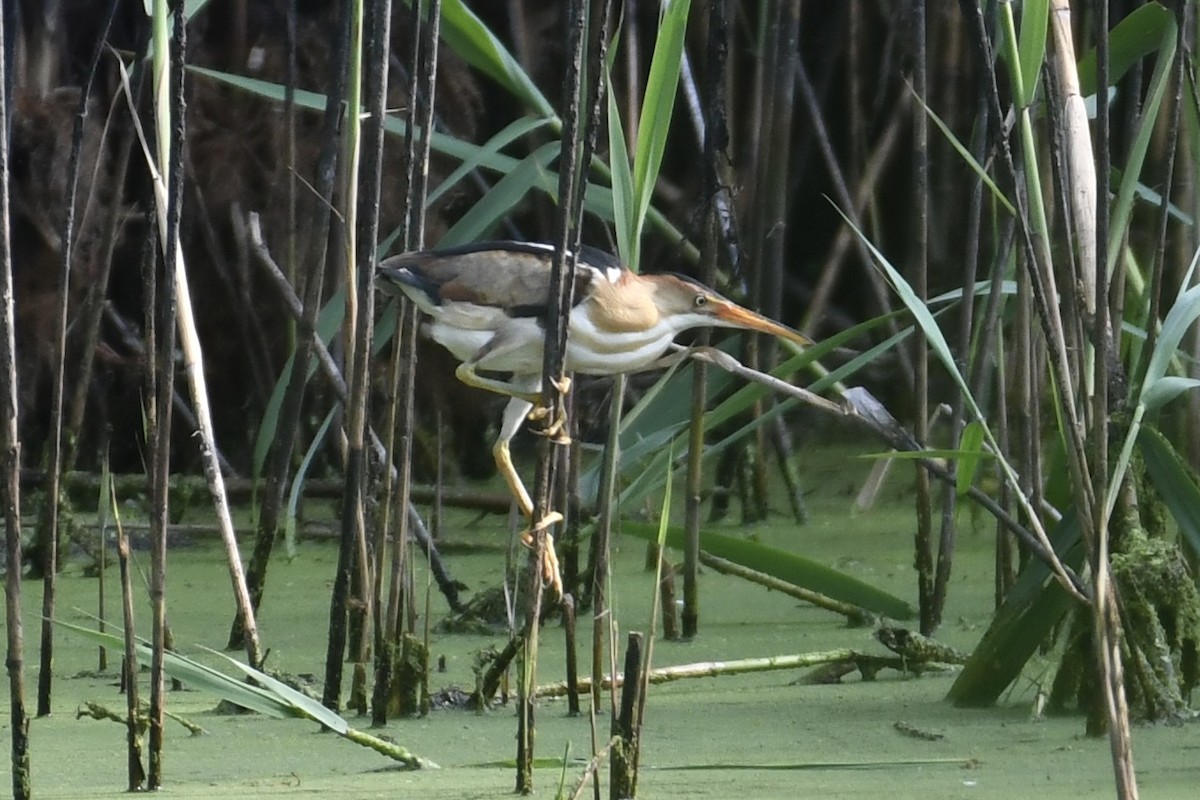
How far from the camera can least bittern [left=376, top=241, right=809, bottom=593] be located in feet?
5.92

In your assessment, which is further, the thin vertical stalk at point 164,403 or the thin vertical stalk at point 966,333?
the thin vertical stalk at point 966,333

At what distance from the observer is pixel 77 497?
3912mm

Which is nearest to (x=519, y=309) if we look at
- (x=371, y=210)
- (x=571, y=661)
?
(x=371, y=210)

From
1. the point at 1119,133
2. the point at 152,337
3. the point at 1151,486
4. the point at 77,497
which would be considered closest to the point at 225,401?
the point at 77,497

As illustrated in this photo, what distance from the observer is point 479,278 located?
1.82m

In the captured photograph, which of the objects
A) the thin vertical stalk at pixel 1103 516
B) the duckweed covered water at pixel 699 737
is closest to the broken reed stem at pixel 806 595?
the duckweed covered water at pixel 699 737

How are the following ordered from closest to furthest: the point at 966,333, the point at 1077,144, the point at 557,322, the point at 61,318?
the point at 557,322 → the point at 1077,144 → the point at 61,318 → the point at 966,333

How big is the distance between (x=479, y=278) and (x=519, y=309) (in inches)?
2.2

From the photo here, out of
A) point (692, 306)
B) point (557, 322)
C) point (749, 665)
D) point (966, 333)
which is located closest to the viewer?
point (557, 322)

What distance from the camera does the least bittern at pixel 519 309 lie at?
181 centimetres

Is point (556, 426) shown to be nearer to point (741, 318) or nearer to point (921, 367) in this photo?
point (741, 318)

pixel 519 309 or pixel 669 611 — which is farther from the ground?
pixel 519 309

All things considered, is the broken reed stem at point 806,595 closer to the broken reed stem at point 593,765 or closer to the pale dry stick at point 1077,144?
the pale dry stick at point 1077,144

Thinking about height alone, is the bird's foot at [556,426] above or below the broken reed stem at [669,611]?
above
